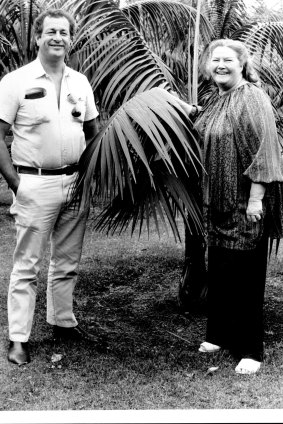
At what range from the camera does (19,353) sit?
3.87m

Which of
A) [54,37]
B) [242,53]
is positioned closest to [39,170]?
[54,37]

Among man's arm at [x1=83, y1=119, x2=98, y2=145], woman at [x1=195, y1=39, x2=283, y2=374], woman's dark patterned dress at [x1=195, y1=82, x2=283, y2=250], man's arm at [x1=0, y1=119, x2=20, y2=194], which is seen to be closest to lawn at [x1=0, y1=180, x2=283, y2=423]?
woman at [x1=195, y1=39, x2=283, y2=374]

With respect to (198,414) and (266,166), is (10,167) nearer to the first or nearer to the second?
(266,166)

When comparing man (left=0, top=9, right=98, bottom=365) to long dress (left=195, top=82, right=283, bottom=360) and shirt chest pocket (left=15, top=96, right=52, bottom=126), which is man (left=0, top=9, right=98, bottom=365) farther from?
long dress (left=195, top=82, right=283, bottom=360)

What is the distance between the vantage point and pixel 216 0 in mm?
5418

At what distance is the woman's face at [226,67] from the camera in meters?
3.51

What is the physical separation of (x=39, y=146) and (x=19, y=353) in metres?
1.28

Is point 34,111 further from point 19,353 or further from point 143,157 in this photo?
point 19,353

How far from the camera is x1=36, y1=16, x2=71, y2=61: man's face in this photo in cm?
368

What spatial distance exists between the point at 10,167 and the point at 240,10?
2.91 m

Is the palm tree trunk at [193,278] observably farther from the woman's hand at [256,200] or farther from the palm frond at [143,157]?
the woman's hand at [256,200]

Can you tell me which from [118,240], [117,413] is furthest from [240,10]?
[117,413]

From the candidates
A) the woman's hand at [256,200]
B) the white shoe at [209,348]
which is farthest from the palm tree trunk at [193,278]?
the woman's hand at [256,200]

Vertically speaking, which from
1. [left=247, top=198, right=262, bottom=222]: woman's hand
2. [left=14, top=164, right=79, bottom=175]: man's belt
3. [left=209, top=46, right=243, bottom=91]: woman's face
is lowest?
[left=247, top=198, right=262, bottom=222]: woman's hand
